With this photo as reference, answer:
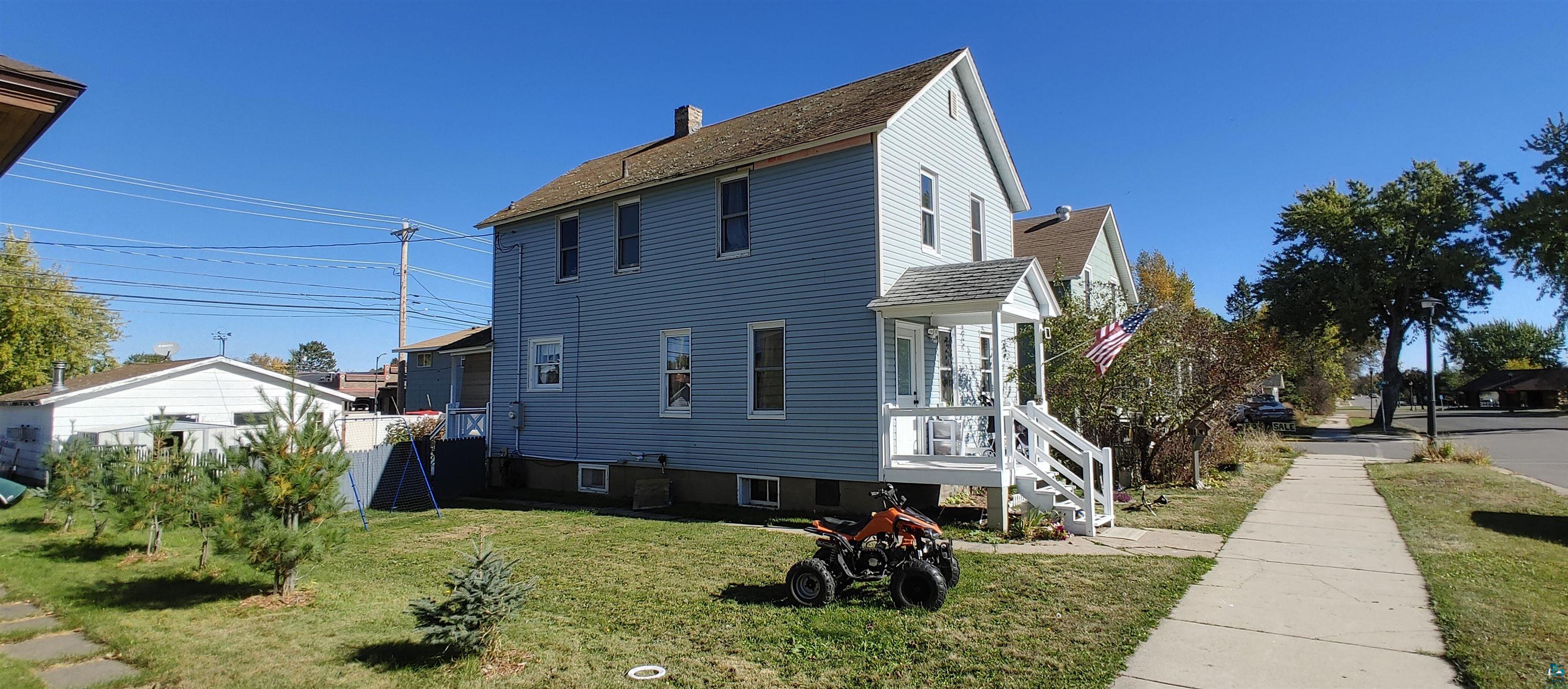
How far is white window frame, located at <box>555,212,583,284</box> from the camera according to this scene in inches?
657

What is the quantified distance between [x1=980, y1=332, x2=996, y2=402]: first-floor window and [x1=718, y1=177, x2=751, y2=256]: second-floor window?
5.54 meters

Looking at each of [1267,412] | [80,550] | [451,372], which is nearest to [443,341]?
[451,372]

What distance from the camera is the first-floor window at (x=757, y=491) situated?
13.5 m

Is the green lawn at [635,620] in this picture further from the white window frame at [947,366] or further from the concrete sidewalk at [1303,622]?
the white window frame at [947,366]

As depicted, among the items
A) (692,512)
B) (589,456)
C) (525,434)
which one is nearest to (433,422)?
(525,434)

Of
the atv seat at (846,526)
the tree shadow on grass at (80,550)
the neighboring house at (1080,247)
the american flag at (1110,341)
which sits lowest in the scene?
the tree shadow on grass at (80,550)

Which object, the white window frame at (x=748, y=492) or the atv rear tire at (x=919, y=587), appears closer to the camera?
the atv rear tire at (x=919, y=587)

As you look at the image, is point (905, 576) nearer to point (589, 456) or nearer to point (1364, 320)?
point (589, 456)

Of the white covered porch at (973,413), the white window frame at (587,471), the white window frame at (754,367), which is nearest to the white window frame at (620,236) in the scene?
the white window frame at (754,367)

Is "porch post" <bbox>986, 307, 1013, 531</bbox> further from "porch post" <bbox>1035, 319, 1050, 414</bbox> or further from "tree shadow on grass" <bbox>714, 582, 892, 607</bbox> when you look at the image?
"tree shadow on grass" <bbox>714, 582, 892, 607</bbox>

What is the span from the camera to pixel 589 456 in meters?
16.1

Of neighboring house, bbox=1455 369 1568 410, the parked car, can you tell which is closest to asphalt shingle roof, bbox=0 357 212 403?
the parked car

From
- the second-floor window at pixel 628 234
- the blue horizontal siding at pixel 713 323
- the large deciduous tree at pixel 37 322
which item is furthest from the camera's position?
the large deciduous tree at pixel 37 322

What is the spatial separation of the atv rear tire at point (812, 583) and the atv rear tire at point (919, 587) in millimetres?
598
